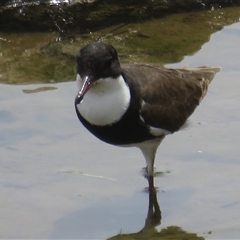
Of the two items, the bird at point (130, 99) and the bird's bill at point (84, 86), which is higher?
the bird's bill at point (84, 86)

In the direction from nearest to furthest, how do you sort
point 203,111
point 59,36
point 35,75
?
point 203,111 → point 35,75 → point 59,36

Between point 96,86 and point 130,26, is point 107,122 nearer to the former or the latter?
point 96,86

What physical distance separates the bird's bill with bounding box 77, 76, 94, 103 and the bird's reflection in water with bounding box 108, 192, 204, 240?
3.51 ft

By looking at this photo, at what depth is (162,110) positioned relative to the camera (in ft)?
A: 19.4

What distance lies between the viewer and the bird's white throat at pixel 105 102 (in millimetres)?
5262

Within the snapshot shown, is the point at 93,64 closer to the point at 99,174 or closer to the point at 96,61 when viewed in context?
the point at 96,61

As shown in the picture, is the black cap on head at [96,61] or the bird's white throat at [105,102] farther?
the bird's white throat at [105,102]

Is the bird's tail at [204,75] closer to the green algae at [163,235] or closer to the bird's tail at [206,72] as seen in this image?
the bird's tail at [206,72]

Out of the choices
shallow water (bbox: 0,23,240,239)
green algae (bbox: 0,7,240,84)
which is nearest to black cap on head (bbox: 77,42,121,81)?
shallow water (bbox: 0,23,240,239)

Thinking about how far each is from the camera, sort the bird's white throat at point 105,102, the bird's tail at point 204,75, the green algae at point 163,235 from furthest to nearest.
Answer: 1. the bird's tail at point 204,75
2. the green algae at point 163,235
3. the bird's white throat at point 105,102

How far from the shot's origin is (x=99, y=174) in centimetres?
621

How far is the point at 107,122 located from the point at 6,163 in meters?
1.35

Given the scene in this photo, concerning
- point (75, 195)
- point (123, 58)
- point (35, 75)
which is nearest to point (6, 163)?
point (75, 195)

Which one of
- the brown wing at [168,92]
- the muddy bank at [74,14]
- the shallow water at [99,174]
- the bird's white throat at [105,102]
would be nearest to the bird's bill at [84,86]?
the bird's white throat at [105,102]
